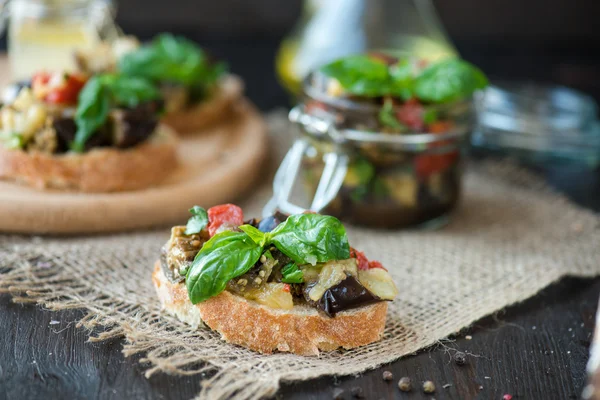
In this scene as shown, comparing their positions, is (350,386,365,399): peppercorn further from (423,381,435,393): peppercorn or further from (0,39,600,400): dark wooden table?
(423,381,435,393): peppercorn

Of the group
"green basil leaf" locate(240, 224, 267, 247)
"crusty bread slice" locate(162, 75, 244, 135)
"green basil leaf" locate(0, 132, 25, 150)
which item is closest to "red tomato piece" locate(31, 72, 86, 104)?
"green basil leaf" locate(0, 132, 25, 150)

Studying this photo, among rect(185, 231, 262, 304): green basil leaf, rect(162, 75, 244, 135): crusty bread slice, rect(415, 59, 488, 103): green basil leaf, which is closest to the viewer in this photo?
rect(185, 231, 262, 304): green basil leaf

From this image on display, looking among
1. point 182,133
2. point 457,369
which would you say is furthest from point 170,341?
point 182,133

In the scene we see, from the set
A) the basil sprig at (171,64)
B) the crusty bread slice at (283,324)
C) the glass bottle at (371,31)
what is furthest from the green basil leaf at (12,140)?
the glass bottle at (371,31)

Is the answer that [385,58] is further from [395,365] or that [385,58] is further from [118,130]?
[395,365]

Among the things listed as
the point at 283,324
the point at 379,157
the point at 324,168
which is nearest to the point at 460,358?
the point at 283,324
